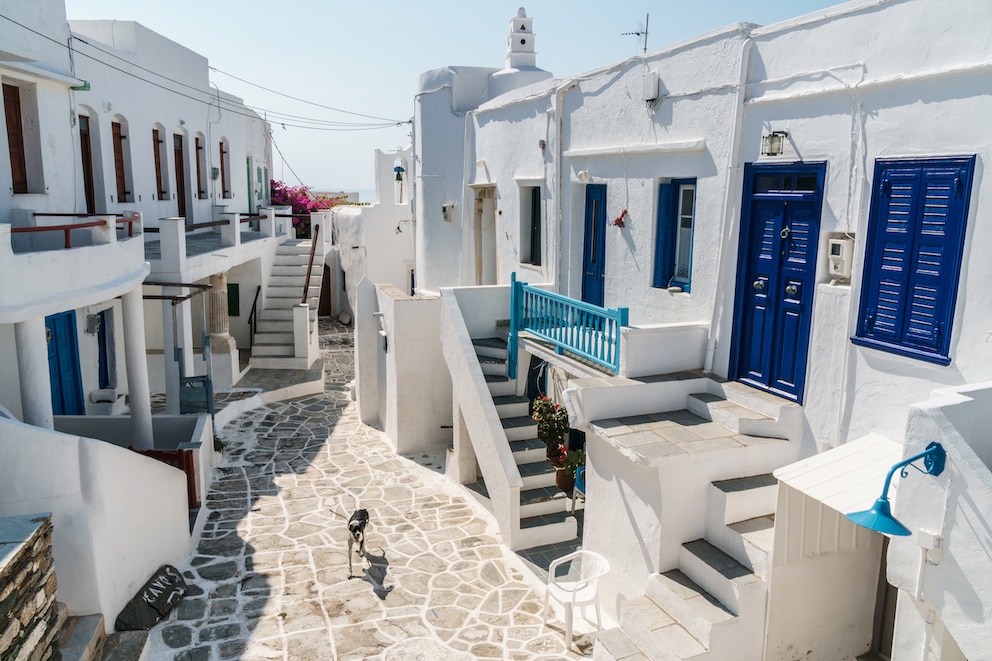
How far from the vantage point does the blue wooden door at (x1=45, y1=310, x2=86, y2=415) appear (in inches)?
415

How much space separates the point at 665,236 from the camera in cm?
884

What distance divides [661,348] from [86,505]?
615cm

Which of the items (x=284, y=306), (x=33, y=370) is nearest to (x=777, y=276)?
(x=33, y=370)

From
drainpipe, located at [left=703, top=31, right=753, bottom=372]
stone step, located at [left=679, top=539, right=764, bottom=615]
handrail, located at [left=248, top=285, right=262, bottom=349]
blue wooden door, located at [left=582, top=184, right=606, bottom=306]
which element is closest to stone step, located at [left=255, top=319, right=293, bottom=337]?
handrail, located at [left=248, top=285, right=262, bottom=349]

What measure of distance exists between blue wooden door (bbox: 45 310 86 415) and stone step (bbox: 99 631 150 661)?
5051 millimetres

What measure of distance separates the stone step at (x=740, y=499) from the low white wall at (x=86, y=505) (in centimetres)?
604

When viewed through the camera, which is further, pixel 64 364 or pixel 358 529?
pixel 64 364

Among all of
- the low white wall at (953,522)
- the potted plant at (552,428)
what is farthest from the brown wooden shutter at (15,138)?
the low white wall at (953,522)

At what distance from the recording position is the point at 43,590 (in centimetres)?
575

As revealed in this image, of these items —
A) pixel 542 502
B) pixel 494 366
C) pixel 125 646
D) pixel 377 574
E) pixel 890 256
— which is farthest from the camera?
pixel 494 366

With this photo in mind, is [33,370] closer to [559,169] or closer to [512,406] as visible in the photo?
[512,406]

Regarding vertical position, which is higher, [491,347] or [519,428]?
[491,347]

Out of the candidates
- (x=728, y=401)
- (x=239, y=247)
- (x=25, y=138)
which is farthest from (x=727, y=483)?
(x=239, y=247)

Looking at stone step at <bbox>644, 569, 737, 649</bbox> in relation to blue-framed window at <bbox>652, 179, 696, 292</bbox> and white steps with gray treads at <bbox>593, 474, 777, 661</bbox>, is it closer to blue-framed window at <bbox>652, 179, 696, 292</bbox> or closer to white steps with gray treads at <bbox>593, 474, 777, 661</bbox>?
white steps with gray treads at <bbox>593, 474, 777, 661</bbox>
